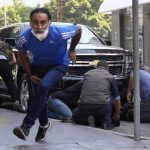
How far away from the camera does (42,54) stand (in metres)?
6.71

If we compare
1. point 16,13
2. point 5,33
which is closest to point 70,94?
point 5,33

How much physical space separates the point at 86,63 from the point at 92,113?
2.03m

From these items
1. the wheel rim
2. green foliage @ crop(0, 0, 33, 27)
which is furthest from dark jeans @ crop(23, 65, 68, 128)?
green foliage @ crop(0, 0, 33, 27)

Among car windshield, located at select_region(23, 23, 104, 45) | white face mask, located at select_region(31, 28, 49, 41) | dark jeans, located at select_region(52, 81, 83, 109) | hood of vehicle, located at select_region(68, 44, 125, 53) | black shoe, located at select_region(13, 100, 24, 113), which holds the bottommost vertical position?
black shoe, located at select_region(13, 100, 24, 113)

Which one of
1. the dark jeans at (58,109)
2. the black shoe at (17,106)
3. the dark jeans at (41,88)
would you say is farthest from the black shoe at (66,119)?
the dark jeans at (41,88)

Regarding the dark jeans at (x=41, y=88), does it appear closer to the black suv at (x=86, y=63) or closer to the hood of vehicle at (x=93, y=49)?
the black suv at (x=86, y=63)

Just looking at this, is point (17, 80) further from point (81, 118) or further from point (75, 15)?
point (75, 15)

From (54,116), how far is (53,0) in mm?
56241

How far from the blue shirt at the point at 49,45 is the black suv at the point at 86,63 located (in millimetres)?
3906

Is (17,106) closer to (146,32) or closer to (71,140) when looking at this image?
(71,140)

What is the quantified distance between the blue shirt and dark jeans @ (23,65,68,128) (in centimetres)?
9

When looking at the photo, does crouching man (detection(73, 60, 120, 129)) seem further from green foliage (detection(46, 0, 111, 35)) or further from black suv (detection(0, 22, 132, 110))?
green foliage (detection(46, 0, 111, 35))

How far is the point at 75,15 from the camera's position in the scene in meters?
66.2

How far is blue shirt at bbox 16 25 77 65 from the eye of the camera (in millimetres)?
6676
